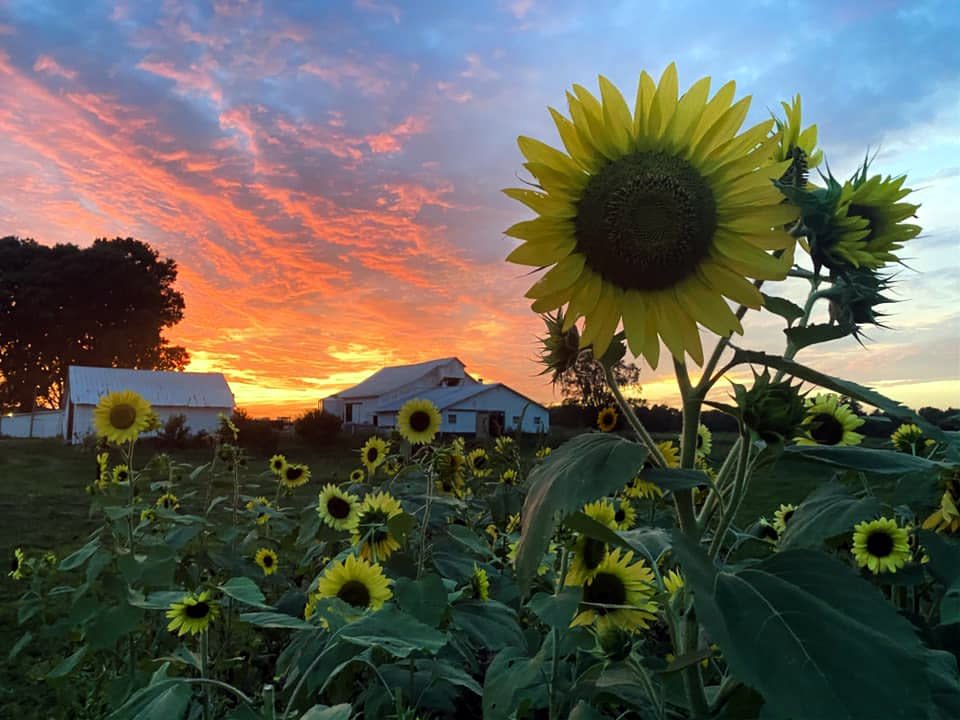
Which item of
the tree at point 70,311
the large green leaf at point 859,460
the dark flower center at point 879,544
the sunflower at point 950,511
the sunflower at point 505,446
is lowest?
the dark flower center at point 879,544

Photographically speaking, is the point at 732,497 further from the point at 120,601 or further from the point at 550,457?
the point at 120,601

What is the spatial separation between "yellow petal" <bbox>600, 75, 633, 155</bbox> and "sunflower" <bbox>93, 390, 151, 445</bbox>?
329cm

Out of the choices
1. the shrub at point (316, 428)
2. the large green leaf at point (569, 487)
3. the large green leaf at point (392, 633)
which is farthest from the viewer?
the shrub at point (316, 428)

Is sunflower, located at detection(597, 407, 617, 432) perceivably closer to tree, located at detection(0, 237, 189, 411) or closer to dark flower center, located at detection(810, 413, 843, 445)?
dark flower center, located at detection(810, 413, 843, 445)

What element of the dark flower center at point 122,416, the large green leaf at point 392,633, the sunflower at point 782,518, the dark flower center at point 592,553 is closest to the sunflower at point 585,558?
the dark flower center at point 592,553

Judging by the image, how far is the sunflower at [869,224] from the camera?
4.37 ft

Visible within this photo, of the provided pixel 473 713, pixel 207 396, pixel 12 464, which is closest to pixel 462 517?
pixel 473 713

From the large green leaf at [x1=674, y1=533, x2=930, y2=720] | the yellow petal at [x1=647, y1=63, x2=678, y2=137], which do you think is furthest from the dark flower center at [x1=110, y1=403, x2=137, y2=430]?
the large green leaf at [x1=674, y1=533, x2=930, y2=720]

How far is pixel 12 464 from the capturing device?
18641mm

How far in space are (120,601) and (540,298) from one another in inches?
91.8

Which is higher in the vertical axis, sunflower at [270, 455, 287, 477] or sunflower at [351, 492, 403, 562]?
sunflower at [270, 455, 287, 477]

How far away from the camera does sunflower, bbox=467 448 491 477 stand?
4.31 meters

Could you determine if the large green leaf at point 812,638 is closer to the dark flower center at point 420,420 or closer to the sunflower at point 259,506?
the dark flower center at point 420,420

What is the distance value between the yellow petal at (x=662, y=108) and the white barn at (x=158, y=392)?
2964 centimetres
